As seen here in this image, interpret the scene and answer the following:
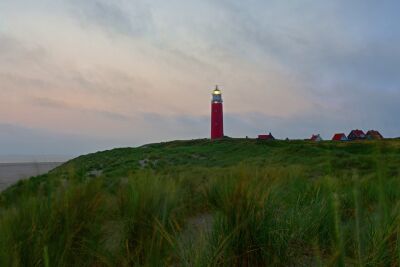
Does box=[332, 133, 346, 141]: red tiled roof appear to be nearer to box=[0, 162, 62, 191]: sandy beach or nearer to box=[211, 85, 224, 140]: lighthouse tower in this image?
box=[211, 85, 224, 140]: lighthouse tower

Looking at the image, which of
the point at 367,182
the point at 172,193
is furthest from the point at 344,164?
the point at 172,193

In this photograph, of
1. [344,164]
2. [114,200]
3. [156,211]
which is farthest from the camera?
[344,164]

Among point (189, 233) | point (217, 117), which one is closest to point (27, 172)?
point (189, 233)

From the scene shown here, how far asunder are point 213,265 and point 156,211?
3.62 feet

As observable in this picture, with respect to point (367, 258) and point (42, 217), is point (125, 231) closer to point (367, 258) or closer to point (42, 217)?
point (42, 217)

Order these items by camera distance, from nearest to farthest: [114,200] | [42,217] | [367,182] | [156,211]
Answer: [42,217] → [156,211] → [114,200] → [367,182]

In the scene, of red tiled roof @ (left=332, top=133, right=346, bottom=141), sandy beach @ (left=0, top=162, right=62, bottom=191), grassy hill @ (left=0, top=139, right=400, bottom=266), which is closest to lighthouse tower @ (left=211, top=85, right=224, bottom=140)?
red tiled roof @ (left=332, top=133, right=346, bottom=141)

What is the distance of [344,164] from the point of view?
1230cm

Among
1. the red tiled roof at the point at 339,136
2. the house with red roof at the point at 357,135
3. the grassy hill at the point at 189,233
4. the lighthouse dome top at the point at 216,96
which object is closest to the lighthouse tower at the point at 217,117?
the lighthouse dome top at the point at 216,96

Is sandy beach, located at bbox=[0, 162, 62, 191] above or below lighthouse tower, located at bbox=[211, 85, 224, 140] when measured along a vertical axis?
below

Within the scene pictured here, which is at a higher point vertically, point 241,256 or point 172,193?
point 172,193

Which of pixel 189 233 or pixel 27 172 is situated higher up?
pixel 27 172

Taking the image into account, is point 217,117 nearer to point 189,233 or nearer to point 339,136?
point 339,136

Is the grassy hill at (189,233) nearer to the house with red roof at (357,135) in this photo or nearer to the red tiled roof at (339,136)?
the house with red roof at (357,135)
